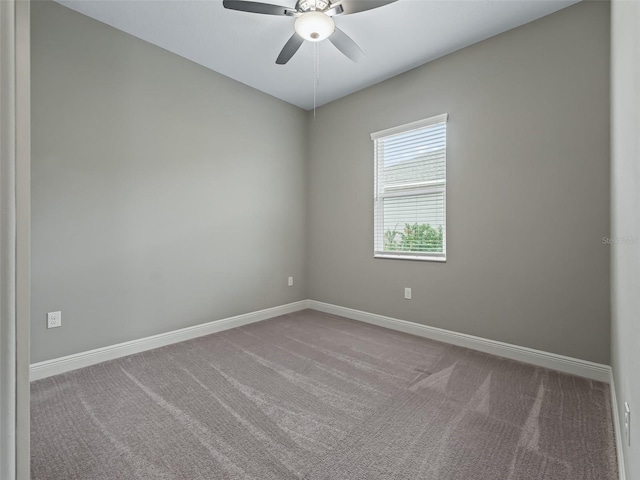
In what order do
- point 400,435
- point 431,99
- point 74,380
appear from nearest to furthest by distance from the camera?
point 400,435 < point 74,380 < point 431,99

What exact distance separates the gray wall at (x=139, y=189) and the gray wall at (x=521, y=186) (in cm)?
151

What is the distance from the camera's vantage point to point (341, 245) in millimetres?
3920

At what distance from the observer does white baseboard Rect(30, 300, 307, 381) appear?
7.52 feet

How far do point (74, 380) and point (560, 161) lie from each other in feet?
13.1

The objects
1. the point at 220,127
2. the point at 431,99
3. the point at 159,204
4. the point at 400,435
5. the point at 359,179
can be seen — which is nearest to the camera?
the point at 400,435

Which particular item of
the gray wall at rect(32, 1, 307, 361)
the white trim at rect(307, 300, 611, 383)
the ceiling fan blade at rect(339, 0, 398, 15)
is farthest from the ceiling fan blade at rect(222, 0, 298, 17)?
the white trim at rect(307, 300, 611, 383)

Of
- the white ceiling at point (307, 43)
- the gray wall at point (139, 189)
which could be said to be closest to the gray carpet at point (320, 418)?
the gray wall at point (139, 189)

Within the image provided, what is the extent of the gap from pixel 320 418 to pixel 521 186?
2357 millimetres

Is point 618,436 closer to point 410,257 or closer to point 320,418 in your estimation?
point 320,418

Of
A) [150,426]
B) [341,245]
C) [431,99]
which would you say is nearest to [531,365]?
[341,245]

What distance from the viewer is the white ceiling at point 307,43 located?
237cm

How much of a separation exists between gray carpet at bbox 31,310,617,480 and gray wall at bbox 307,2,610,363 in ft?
1.43

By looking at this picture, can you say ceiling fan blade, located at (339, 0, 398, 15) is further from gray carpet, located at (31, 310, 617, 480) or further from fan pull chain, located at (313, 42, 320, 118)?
gray carpet, located at (31, 310, 617, 480)

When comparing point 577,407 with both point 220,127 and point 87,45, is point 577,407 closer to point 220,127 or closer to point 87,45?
point 220,127
